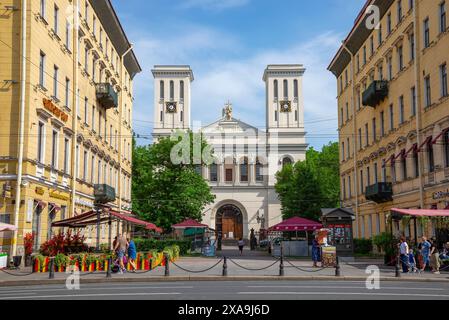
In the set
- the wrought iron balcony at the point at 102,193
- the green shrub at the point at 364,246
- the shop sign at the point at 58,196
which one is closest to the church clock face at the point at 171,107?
the wrought iron balcony at the point at 102,193

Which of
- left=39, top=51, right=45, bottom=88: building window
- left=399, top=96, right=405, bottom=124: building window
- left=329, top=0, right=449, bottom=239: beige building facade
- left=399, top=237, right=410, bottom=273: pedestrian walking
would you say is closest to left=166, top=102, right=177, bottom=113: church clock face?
left=329, top=0, right=449, bottom=239: beige building facade

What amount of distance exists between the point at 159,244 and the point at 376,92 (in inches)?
758

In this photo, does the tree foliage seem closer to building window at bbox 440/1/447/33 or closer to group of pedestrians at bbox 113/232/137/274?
building window at bbox 440/1/447/33

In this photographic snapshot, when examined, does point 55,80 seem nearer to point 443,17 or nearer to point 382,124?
point 443,17

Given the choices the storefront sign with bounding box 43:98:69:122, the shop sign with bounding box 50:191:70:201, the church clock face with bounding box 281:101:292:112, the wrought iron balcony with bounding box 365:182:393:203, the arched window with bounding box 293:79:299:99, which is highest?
the arched window with bounding box 293:79:299:99

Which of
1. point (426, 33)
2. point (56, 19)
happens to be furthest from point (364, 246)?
point (56, 19)

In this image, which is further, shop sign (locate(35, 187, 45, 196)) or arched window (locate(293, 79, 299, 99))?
arched window (locate(293, 79, 299, 99))

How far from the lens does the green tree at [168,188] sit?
53.3 meters

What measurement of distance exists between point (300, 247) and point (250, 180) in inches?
1698

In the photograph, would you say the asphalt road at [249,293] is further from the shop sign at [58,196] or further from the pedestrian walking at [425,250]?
the shop sign at [58,196]

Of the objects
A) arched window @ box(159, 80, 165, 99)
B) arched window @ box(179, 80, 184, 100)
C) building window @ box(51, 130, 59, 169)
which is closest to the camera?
building window @ box(51, 130, 59, 169)

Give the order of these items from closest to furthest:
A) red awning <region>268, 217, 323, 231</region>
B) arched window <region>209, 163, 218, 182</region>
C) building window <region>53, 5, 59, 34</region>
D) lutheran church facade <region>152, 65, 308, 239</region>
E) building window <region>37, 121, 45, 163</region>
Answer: building window <region>37, 121, 45, 163</region>, building window <region>53, 5, 59, 34</region>, red awning <region>268, 217, 323, 231</region>, lutheran church facade <region>152, 65, 308, 239</region>, arched window <region>209, 163, 218, 182</region>

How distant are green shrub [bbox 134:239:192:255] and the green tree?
305 inches

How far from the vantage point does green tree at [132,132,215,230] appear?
2100 inches
